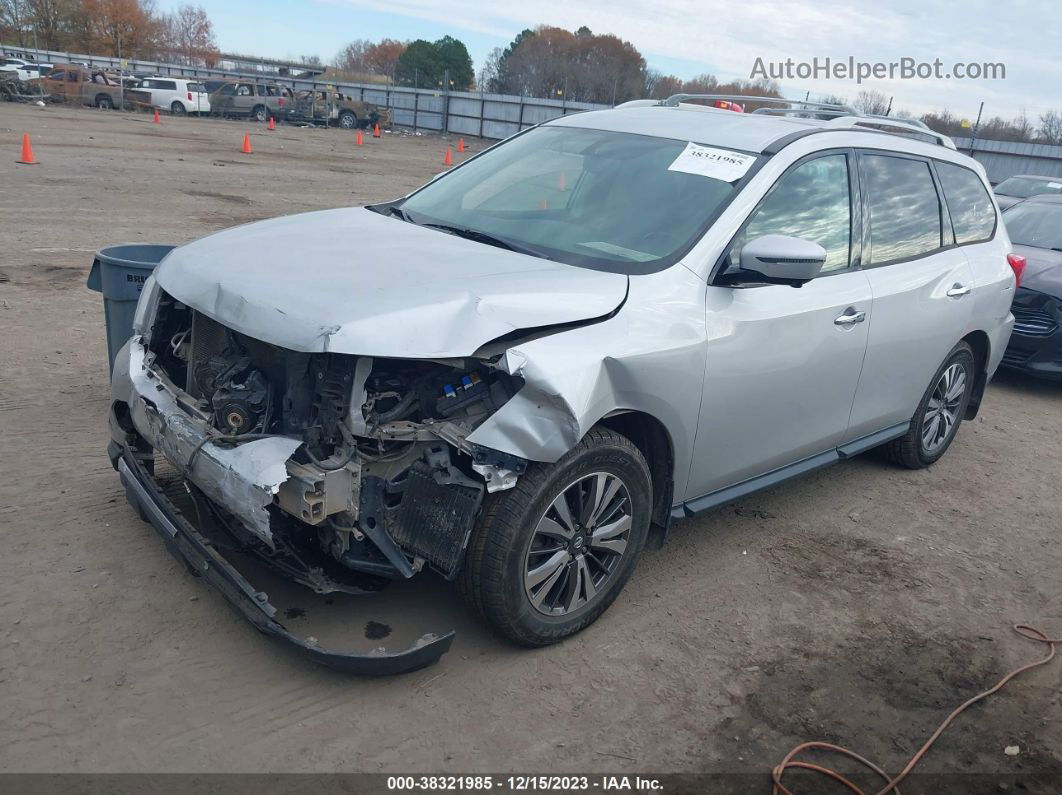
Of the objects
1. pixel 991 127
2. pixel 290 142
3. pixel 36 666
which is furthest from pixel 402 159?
pixel 36 666

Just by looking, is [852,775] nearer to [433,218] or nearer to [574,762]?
[574,762]

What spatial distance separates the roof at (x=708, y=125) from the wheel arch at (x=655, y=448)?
1.41 meters

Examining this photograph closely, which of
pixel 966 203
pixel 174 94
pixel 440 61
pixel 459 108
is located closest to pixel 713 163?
pixel 966 203

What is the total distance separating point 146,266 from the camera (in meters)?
4.83

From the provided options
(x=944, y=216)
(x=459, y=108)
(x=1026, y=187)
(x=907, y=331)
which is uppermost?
(x=459, y=108)

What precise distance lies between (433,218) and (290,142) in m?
26.6

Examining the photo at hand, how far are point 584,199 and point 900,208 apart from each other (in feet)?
6.30

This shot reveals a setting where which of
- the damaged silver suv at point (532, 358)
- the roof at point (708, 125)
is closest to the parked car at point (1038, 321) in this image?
the damaged silver suv at point (532, 358)

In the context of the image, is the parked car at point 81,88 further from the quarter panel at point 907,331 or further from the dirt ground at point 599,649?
the quarter panel at point 907,331

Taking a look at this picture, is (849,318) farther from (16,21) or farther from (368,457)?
(16,21)

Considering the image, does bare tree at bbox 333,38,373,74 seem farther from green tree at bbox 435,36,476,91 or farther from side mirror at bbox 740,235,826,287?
side mirror at bbox 740,235,826,287

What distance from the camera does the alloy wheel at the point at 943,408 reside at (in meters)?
5.63

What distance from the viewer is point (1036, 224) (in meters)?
9.40

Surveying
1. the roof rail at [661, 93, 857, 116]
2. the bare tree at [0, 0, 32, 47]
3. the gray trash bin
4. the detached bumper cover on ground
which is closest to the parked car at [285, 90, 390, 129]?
the roof rail at [661, 93, 857, 116]
